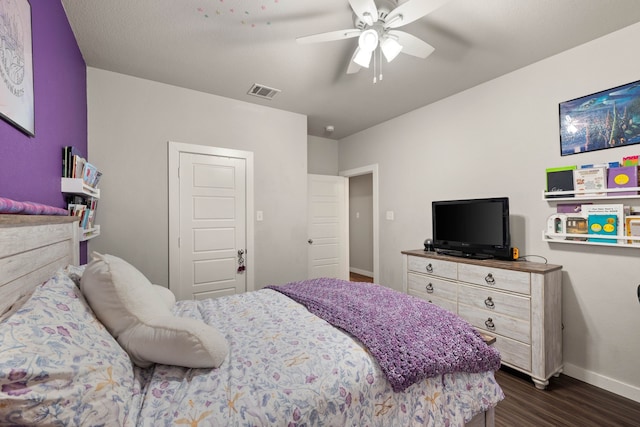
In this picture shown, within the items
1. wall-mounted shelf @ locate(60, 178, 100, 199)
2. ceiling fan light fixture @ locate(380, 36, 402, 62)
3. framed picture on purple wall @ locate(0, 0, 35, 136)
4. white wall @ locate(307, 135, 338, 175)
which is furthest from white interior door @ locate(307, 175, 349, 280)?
framed picture on purple wall @ locate(0, 0, 35, 136)

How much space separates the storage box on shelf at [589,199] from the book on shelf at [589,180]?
0.01 meters

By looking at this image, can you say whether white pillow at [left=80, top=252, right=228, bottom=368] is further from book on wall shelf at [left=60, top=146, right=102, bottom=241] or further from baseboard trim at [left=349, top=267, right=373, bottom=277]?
baseboard trim at [left=349, top=267, right=373, bottom=277]

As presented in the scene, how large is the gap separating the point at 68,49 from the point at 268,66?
1456 mm

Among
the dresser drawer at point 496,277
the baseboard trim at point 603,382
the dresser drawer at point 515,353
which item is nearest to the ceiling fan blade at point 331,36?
the dresser drawer at point 496,277

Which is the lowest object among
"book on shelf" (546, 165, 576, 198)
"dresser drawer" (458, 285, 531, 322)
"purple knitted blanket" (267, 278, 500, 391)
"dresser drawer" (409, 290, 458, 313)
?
"dresser drawer" (409, 290, 458, 313)

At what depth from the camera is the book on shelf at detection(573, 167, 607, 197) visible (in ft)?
6.87

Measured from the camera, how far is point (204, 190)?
317 centimetres

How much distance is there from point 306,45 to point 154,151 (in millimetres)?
1857

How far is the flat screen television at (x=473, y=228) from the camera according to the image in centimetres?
256

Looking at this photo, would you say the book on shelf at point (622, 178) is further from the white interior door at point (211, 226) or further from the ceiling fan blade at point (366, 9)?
the white interior door at point (211, 226)

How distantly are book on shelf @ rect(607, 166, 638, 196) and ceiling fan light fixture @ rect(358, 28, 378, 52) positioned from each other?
6.44 feet

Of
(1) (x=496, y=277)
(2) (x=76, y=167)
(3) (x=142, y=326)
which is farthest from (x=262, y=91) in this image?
(1) (x=496, y=277)

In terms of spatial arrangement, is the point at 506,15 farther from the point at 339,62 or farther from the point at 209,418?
the point at 209,418

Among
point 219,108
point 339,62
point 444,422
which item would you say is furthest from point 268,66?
point 444,422
